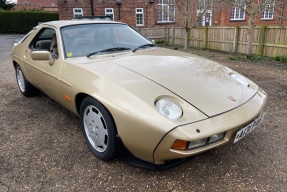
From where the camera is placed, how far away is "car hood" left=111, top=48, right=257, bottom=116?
85.3 inches

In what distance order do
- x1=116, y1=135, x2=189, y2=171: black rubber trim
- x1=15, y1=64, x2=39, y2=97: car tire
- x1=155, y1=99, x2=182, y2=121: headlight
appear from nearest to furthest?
x1=155, y1=99, x2=182, y2=121: headlight
x1=116, y1=135, x2=189, y2=171: black rubber trim
x1=15, y1=64, x2=39, y2=97: car tire

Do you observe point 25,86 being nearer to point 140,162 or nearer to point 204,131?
point 140,162

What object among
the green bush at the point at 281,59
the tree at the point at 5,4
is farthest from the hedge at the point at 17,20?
the green bush at the point at 281,59

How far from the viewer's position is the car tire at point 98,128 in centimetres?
223

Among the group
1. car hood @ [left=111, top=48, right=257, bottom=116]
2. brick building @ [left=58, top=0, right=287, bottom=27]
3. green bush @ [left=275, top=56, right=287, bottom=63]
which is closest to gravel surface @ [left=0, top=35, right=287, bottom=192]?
car hood @ [left=111, top=48, right=257, bottom=116]

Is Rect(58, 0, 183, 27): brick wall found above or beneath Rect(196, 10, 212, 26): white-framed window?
above

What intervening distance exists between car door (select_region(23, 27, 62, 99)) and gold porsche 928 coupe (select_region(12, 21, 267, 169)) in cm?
2

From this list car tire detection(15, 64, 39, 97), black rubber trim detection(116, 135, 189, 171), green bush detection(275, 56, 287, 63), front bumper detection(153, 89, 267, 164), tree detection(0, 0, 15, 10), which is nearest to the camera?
front bumper detection(153, 89, 267, 164)

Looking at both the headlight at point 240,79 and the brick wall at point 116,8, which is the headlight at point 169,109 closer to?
the headlight at point 240,79

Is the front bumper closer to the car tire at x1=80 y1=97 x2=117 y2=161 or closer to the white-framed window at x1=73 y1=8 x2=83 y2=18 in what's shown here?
the car tire at x1=80 y1=97 x2=117 y2=161

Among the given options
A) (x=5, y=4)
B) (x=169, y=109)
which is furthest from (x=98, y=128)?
(x=5, y=4)

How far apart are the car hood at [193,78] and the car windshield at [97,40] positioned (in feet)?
0.92

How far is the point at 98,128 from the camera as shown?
2.47 m

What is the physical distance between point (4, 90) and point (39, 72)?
2403mm
